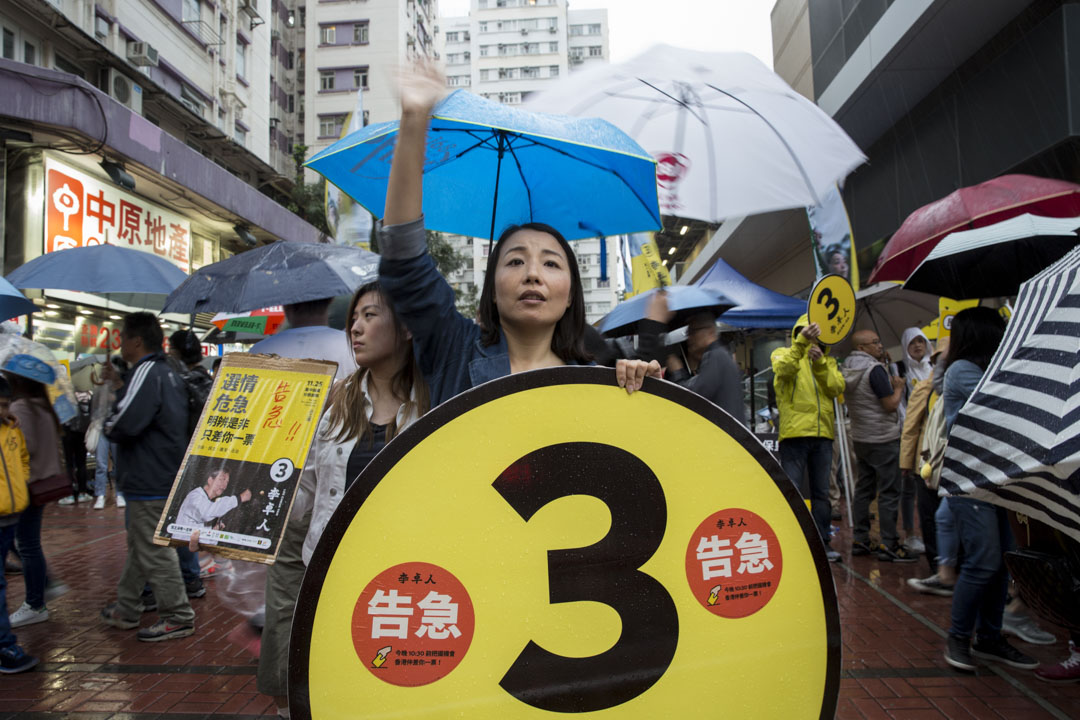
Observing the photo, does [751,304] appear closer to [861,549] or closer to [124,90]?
[861,549]

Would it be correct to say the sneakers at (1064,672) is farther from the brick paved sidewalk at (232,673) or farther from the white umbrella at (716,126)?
the white umbrella at (716,126)

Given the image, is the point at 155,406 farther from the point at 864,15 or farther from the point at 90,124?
the point at 864,15

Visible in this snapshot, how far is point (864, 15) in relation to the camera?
11.8 meters

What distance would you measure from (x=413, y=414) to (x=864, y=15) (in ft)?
42.5

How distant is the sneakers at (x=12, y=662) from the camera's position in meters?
3.80

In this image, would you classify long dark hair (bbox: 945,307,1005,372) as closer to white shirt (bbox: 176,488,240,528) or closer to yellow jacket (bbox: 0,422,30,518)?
white shirt (bbox: 176,488,240,528)

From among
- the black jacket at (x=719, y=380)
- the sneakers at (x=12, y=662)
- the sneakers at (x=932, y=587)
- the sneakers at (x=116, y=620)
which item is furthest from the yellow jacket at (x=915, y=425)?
the sneakers at (x=12, y=662)

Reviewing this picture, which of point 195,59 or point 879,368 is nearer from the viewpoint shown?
point 879,368

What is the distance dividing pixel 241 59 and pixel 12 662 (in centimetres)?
2356

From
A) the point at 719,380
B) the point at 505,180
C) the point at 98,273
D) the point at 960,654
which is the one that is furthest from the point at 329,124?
the point at 960,654

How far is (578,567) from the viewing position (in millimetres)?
1238

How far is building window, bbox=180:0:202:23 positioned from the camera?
1870cm

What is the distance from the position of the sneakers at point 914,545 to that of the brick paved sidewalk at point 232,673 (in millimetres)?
925

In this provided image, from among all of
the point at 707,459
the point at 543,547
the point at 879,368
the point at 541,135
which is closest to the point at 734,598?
the point at 707,459
